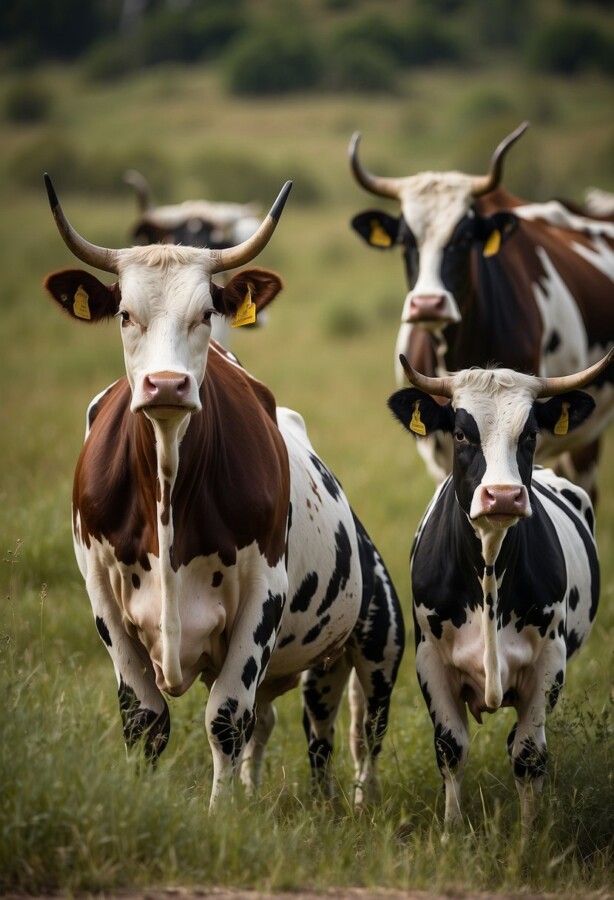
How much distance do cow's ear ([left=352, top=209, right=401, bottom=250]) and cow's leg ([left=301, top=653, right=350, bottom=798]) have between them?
2.82m

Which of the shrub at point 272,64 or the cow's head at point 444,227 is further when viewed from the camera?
the shrub at point 272,64

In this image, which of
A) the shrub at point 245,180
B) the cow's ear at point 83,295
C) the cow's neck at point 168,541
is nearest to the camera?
the cow's neck at point 168,541

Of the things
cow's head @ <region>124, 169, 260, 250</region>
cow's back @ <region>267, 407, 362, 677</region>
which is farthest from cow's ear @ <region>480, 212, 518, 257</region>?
cow's head @ <region>124, 169, 260, 250</region>

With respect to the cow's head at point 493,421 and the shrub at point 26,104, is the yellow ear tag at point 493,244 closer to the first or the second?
the cow's head at point 493,421

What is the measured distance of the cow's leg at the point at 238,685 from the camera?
199 inches

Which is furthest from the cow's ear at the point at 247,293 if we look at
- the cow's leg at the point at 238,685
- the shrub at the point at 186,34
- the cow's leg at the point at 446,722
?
the shrub at the point at 186,34

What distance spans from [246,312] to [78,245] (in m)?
0.68

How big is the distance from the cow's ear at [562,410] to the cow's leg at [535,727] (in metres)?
0.89

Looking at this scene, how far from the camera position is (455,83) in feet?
178

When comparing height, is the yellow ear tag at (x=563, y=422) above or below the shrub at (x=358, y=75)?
above

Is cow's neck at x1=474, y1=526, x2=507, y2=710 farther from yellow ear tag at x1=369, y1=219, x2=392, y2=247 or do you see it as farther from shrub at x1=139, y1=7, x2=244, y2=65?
shrub at x1=139, y1=7, x2=244, y2=65

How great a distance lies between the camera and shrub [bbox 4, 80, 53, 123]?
45.2m

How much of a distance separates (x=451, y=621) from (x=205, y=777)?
4.17ft

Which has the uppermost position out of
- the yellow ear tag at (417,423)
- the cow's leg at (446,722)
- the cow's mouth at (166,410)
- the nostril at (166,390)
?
the nostril at (166,390)
